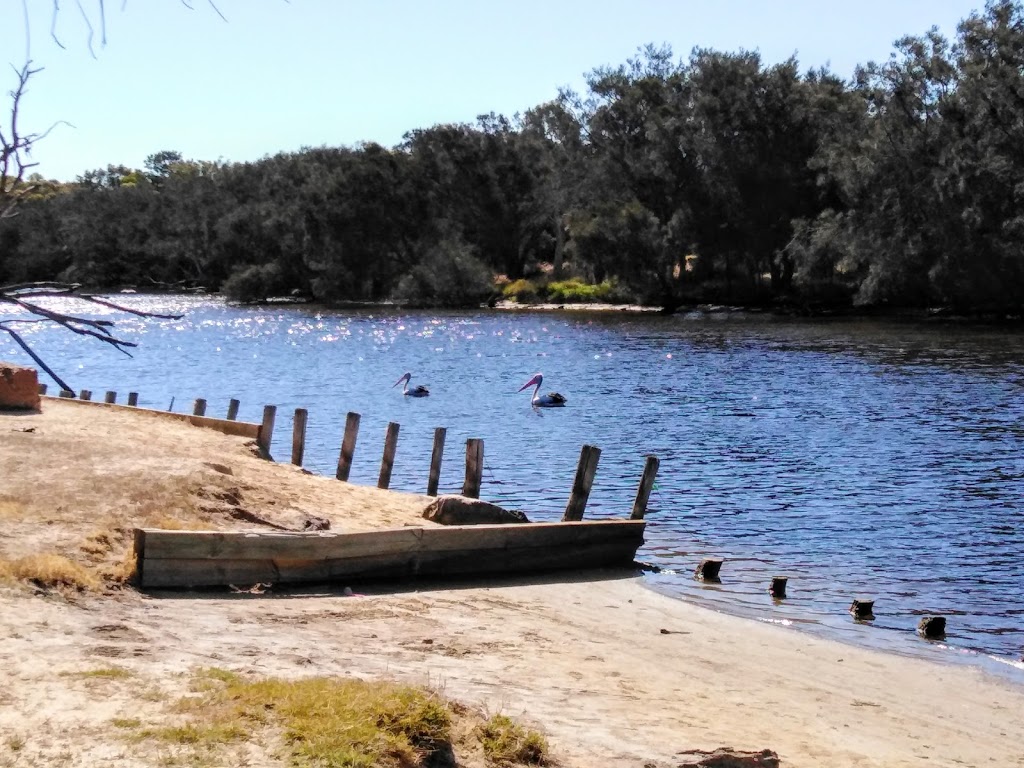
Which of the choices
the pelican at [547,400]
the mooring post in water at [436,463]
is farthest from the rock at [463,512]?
the pelican at [547,400]

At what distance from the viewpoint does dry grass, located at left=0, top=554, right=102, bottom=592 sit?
397 inches

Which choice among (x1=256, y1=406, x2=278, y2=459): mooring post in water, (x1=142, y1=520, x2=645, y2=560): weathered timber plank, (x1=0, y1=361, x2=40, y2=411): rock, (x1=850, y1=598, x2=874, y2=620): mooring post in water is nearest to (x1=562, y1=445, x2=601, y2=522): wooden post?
(x1=142, y1=520, x2=645, y2=560): weathered timber plank

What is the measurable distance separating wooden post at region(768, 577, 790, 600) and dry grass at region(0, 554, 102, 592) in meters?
8.65

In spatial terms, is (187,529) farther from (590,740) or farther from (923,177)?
(923,177)

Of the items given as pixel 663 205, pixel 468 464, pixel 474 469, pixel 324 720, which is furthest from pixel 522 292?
pixel 324 720

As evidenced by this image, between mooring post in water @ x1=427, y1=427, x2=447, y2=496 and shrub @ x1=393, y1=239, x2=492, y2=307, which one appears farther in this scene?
shrub @ x1=393, y1=239, x2=492, y2=307

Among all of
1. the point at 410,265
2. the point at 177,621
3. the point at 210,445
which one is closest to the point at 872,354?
the point at 210,445

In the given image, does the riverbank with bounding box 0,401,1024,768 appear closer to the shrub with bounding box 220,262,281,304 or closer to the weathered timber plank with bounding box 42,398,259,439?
the weathered timber plank with bounding box 42,398,259,439

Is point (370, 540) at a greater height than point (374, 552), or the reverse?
point (370, 540)

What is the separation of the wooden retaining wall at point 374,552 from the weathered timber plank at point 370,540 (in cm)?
1

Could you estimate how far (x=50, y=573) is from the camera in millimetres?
10320

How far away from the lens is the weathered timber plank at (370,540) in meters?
12.2

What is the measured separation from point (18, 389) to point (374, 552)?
9.60 m

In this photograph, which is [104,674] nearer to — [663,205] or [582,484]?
[582,484]
